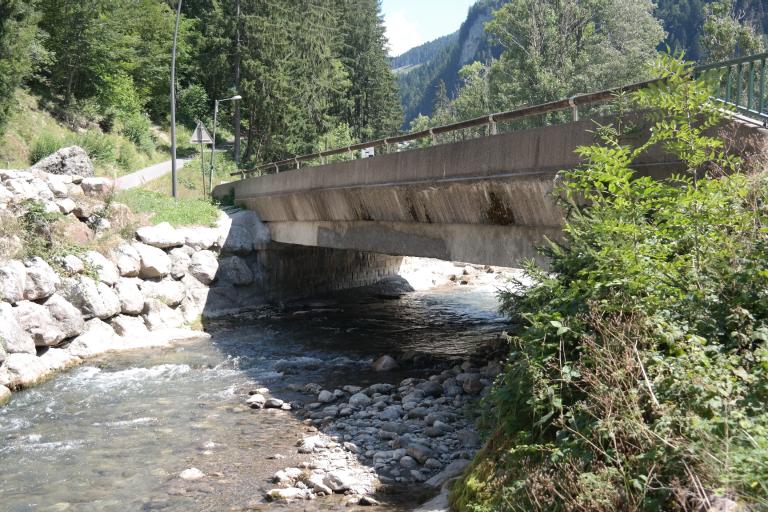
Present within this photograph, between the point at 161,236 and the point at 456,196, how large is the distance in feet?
34.4

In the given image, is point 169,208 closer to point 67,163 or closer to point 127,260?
point 67,163

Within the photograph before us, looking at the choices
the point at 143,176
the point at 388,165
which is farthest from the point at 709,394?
the point at 143,176

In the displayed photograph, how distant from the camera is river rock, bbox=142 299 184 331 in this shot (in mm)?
16875

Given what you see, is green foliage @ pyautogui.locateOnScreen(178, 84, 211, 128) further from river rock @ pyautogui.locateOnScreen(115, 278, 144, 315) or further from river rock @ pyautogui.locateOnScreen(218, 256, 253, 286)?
river rock @ pyautogui.locateOnScreen(115, 278, 144, 315)

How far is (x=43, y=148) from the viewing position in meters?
26.8

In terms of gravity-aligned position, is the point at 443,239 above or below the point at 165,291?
above

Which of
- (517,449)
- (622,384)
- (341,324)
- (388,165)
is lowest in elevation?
(341,324)

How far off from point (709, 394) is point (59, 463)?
7.71m

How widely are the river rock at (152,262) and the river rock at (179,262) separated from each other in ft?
0.90

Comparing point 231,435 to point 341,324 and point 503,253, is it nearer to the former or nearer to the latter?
point 503,253

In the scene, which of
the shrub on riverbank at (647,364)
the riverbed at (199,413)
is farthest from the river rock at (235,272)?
the shrub on riverbank at (647,364)

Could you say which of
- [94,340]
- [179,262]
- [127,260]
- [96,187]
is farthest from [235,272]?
[94,340]

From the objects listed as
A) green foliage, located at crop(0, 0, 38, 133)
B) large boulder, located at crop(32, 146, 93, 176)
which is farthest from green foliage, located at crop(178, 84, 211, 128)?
large boulder, located at crop(32, 146, 93, 176)

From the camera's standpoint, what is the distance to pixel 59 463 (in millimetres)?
8633
